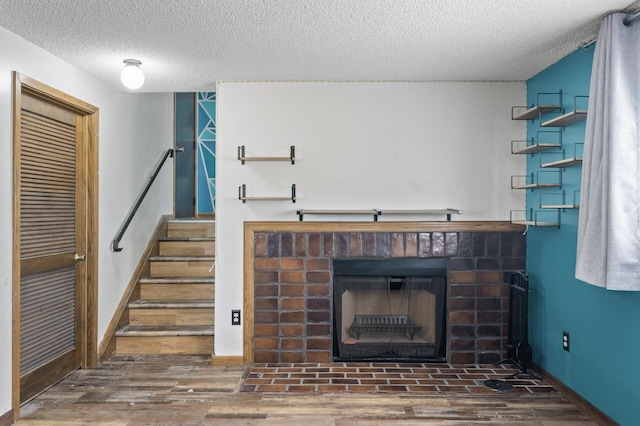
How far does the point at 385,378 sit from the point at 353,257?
91cm

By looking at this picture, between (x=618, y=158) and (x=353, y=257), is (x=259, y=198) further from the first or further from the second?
(x=618, y=158)

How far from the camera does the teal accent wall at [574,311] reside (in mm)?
2604

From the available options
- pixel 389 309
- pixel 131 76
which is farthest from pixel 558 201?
pixel 131 76

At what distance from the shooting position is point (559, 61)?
10.7 ft

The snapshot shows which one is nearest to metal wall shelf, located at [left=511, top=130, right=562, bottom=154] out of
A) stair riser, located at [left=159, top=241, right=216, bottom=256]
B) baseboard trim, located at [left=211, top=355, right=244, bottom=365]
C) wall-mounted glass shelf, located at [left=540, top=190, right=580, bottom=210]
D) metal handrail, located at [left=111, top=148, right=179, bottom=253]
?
wall-mounted glass shelf, located at [left=540, top=190, right=580, bottom=210]

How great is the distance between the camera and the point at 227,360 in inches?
150

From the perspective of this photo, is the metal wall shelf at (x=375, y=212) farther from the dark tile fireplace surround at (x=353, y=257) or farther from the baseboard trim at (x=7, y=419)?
the baseboard trim at (x=7, y=419)

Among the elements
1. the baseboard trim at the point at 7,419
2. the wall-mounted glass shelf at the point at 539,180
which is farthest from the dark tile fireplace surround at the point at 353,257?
the baseboard trim at the point at 7,419

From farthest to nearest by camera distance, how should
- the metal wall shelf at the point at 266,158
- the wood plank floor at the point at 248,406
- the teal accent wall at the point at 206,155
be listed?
the teal accent wall at the point at 206,155 → the metal wall shelf at the point at 266,158 → the wood plank floor at the point at 248,406

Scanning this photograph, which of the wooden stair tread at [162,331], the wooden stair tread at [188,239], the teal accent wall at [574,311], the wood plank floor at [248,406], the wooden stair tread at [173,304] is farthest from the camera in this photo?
the wooden stair tread at [188,239]

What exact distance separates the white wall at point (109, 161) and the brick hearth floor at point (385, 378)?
1432mm

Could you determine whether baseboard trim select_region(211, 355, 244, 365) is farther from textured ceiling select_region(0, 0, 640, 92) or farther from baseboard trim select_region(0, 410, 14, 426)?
textured ceiling select_region(0, 0, 640, 92)

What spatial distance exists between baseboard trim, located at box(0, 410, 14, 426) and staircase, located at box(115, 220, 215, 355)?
1.22m

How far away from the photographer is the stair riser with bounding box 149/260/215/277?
461 cm
